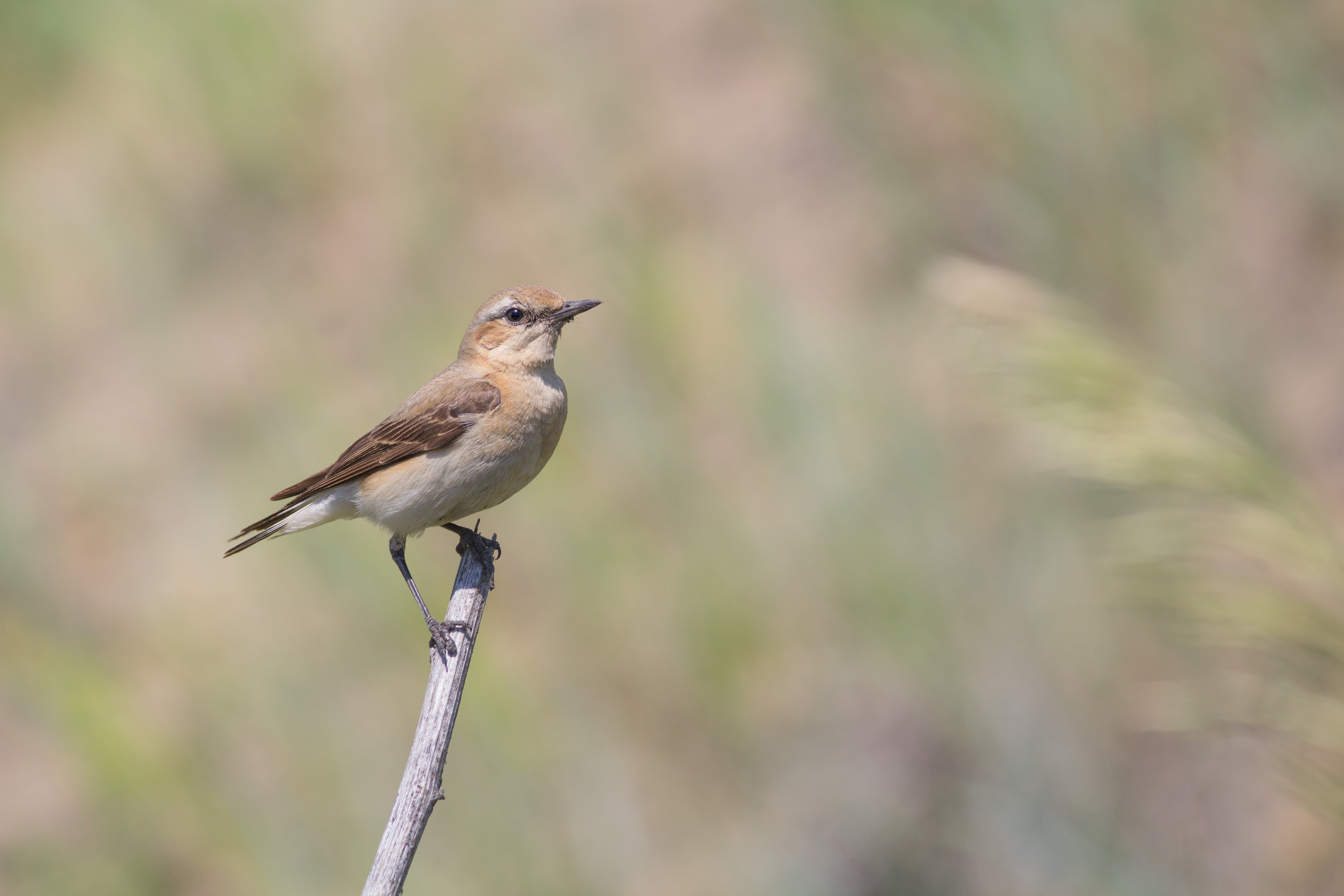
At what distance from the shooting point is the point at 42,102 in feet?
39.0

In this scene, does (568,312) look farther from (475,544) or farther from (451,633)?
(451,633)

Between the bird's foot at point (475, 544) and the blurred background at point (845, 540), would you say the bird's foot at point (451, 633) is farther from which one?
the blurred background at point (845, 540)

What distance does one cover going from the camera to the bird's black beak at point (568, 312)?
459 centimetres

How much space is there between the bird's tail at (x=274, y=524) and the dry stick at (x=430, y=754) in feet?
3.56

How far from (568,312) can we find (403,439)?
0.80 metres

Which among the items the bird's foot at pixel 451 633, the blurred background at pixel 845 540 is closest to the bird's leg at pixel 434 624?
the bird's foot at pixel 451 633

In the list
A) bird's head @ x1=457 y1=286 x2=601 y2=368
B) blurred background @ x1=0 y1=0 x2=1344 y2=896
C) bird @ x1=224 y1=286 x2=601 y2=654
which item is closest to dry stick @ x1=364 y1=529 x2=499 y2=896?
bird @ x1=224 y1=286 x2=601 y2=654

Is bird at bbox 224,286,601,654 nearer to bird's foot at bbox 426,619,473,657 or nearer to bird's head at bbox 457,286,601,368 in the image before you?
bird's head at bbox 457,286,601,368

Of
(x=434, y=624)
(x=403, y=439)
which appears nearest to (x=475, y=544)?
(x=434, y=624)

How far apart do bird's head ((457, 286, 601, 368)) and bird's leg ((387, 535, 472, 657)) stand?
797 millimetres

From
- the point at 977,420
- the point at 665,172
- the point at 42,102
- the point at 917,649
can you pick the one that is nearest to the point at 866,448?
the point at 917,649

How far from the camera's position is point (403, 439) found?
14.8 ft

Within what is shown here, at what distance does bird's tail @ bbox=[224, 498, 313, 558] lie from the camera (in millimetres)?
4348

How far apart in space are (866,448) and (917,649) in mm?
1039
